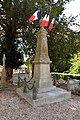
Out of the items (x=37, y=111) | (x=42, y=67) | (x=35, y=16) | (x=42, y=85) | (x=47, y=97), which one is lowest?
(x=37, y=111)

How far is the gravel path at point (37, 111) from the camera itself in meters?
5.64

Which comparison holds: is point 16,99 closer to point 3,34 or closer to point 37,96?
point 37,96

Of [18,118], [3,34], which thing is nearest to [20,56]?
[3,34]

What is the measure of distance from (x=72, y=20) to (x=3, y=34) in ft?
17.1

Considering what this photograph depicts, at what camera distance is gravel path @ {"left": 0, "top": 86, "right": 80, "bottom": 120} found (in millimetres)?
5641

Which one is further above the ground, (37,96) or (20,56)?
(20,56)

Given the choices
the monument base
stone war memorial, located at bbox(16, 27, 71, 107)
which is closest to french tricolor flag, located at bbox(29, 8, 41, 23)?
stone war memorial, located at bbox(16, 27, 71, 107)

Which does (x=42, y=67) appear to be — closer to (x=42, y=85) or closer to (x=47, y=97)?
(x=42, y=85)

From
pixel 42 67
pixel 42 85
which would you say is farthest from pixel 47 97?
pixel 42 67

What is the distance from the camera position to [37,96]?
712cm

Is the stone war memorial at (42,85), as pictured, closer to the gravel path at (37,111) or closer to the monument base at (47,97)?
the monument base at (47,97)

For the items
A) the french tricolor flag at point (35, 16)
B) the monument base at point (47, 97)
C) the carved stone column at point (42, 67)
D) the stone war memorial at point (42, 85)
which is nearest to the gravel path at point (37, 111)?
the monument base at point (47, 97)

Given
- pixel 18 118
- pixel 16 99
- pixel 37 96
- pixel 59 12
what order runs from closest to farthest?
pixel 18 118 < pixel 37 96 < pixel 16 99 < pixel 59 12

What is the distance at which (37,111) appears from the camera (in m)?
6.16
